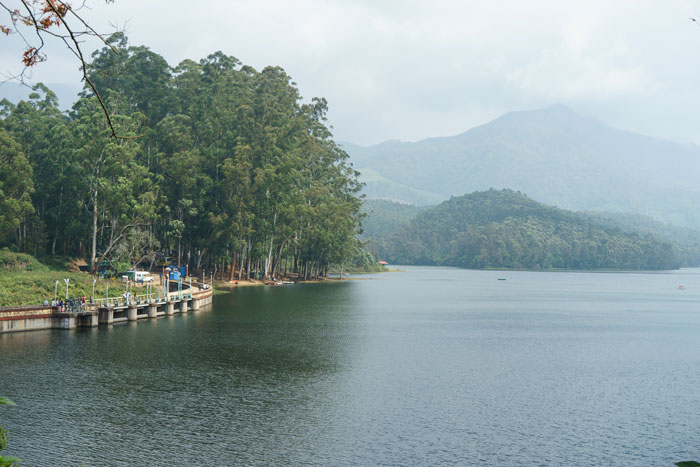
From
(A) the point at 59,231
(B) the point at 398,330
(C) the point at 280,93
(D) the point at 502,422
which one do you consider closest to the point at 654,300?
(B) the point at 398,330

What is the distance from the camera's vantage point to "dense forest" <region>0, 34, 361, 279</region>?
286 ft

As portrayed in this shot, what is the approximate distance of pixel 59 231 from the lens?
3730 inches

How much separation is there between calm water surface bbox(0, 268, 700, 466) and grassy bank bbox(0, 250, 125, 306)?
886 centimetres

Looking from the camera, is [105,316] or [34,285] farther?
[34,285]

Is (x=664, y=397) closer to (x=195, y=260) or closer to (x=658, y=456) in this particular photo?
(x=658, y=456)

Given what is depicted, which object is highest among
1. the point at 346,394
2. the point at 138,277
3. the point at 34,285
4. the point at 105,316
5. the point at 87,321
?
the point at 138,277

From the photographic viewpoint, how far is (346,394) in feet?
113

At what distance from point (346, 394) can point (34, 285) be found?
43.2 metres

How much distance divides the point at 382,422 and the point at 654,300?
95.4 metres

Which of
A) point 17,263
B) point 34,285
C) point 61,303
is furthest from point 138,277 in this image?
point 61,303

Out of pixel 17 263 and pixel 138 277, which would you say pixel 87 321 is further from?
pixel 138 277

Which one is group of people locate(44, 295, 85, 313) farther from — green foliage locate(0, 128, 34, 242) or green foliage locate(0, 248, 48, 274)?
green foliage locate(0, 128, 34, 242)

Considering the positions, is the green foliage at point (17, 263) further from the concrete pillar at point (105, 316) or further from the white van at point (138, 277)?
the concrete pillar at point (105, 316)

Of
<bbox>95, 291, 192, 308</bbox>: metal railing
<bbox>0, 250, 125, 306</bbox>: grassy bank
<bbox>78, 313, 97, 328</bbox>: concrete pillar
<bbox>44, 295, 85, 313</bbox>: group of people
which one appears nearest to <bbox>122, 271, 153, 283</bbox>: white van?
<bbox>0, 250, 125, 306</bbox>: grassy bank
